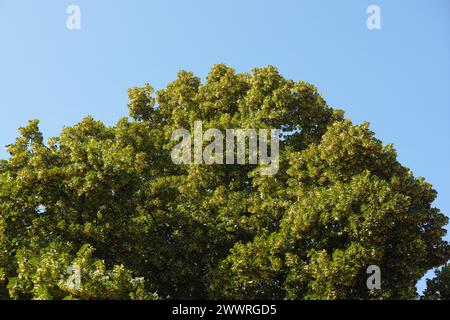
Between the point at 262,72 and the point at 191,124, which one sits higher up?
the point at 262,72

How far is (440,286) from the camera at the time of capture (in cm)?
2220

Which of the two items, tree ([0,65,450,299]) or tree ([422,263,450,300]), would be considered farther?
tree ([422,263,450,300])

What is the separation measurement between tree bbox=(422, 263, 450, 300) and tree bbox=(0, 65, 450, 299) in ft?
3.40

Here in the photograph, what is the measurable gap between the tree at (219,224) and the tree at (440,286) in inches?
40.8

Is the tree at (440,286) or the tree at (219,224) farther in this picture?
the tree at (440,286)

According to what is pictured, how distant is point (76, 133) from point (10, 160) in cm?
375

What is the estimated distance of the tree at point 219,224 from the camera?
18156 millimetres

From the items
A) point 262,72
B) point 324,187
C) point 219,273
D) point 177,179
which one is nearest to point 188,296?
point 219,273

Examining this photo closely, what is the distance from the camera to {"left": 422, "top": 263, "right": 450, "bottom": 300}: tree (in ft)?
71.7

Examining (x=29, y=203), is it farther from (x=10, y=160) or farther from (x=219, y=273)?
(x=219, y=273)

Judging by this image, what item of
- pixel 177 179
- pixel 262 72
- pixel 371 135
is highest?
pixel 262 72

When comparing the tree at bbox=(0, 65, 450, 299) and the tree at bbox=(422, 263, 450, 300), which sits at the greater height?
the tree at bbox=(0, 65, 450, 299)

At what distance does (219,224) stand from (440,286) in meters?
9.27

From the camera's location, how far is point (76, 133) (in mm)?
24938
